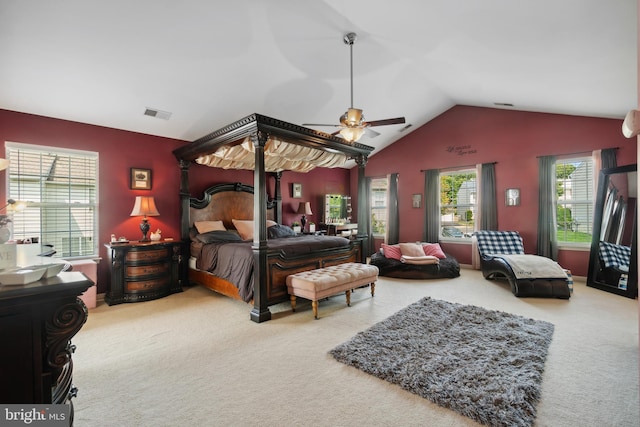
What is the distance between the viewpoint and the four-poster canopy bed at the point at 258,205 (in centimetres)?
347

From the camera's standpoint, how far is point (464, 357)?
96.8 inches

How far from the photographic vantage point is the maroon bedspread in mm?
3592

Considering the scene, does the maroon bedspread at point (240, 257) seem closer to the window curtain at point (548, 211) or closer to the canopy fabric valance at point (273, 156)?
the canopy fabric valance at point (273, 156)

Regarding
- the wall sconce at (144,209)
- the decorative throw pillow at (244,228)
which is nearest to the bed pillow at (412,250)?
the decorative throw pillow at (244,228)

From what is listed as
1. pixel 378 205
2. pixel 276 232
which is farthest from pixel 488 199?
pixel 276 232

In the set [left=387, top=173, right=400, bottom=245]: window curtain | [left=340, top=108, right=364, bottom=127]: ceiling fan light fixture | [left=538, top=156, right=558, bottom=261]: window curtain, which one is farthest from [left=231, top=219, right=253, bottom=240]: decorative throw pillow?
[left=538, top=156, right=558, bottom=261]: window curtain

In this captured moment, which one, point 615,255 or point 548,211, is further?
point 548,211

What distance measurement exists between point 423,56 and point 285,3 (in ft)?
7.15

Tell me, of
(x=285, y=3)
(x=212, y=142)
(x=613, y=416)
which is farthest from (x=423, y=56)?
(x=613, y=416)

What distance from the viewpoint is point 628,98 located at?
3863mm

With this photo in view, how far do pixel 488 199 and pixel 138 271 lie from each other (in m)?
6.53

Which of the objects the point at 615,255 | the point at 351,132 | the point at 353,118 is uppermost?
the point at 353,118

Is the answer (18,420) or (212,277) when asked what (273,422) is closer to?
(18,420)

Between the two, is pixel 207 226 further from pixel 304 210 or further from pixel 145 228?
pixel 304 210
